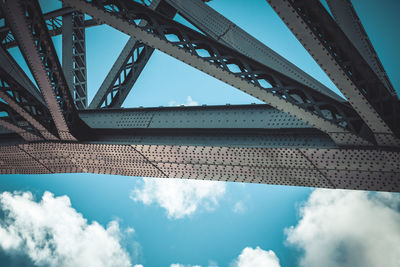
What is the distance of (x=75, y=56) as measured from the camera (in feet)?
28.9

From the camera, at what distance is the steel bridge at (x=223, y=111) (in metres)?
4.60

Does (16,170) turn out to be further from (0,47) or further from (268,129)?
(268,129)

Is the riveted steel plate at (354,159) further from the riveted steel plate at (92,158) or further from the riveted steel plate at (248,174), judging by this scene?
the riveted steel plate at (92,158)

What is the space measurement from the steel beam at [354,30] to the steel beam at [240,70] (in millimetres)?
614

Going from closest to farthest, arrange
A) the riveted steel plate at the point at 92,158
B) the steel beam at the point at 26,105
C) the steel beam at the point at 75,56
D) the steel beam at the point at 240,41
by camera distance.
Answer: the steel beam at the point at 240,41 < the steel beam at the point at 26,105 < the riveted steel plate at the point at 92,158 < the steel beam at the point at 75,56

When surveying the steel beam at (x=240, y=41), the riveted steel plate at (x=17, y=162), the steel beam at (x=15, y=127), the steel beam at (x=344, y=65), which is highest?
the steel beam at (x=240, y=41)

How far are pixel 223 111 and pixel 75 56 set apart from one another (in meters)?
4.40

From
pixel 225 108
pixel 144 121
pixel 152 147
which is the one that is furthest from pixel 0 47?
pixel 225 108

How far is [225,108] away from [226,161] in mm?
905

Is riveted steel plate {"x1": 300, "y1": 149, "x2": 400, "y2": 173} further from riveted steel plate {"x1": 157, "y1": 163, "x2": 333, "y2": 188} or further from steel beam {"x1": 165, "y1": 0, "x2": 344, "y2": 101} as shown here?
steel beam {"x1": 165, "y1": 0, "x2": 344, "y2": 101}

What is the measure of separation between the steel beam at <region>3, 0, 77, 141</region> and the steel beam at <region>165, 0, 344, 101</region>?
93.0 inches

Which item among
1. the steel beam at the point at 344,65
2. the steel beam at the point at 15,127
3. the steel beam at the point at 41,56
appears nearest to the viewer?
the steel beam at the point at 344,65

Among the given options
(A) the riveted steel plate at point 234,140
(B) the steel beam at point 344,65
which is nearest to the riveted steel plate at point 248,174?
(A) the riveted steel plate at point 234,140

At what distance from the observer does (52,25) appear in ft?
40.7
